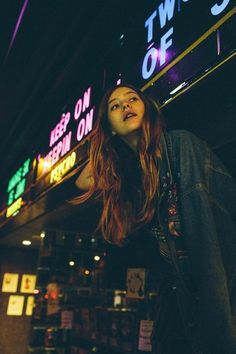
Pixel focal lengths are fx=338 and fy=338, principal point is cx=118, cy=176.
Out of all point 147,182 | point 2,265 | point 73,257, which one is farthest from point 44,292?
point 147,182

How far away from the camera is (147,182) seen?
1.64 m

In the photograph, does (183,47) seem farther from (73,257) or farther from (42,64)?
(73,257)

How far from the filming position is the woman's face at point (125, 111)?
73.5 inches

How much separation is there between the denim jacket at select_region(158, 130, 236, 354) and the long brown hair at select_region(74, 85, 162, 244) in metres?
0.07

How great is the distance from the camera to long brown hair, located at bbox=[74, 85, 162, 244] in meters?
1.64

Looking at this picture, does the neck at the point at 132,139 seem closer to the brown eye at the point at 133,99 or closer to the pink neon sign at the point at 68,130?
the brown eye at the point at 133,99

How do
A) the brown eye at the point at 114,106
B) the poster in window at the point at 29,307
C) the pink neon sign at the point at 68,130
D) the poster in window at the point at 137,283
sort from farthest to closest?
the poster in window at the point at 29,307
the poster in window at the point at 137,283
the pink neon sign at the point at 68,130
the brown eye at the point at 114,106

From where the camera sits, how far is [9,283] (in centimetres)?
881

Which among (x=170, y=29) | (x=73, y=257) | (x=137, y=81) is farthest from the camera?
(x=73, y=257)

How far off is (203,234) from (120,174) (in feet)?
2.43

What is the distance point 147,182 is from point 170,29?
52.6 inches

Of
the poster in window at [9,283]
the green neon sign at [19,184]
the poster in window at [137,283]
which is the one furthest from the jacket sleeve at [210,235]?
the poster in window at [9,283]

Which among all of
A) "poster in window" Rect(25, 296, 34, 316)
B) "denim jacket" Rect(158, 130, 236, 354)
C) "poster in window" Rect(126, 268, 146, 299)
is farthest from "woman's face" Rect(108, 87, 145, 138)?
"poster in window" Rect(25, 296, 34, 316)

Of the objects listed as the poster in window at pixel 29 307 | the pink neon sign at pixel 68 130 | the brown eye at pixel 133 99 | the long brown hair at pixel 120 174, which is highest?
the pink neon sign at pixel 68 130
